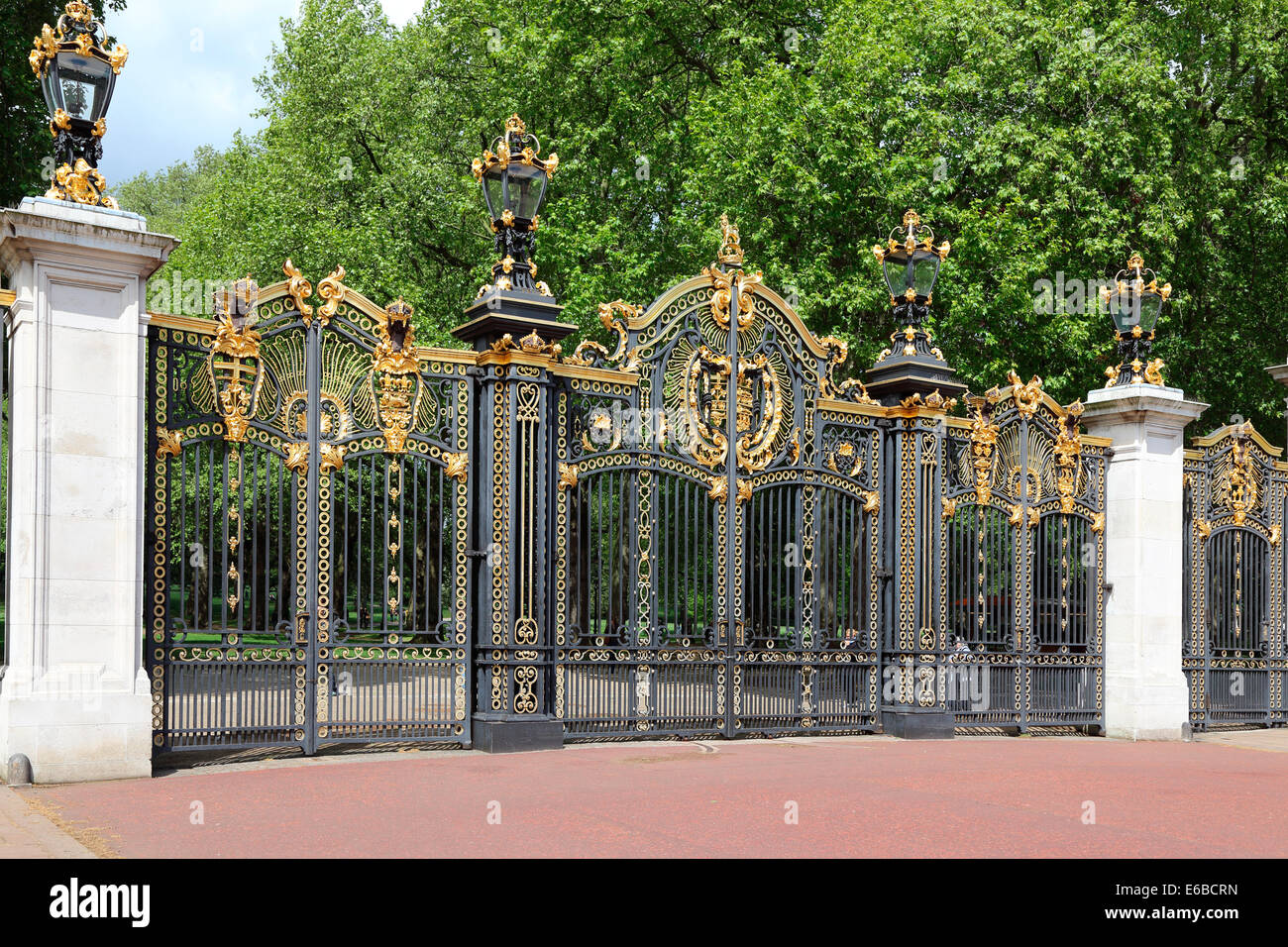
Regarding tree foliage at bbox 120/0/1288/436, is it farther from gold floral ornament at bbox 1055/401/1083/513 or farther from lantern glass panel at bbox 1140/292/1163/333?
gold floral ornament at bbox 1055/401/1083/513

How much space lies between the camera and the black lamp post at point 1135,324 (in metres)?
14.0

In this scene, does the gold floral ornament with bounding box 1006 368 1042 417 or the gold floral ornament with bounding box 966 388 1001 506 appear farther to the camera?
the gold floral ornament with bounding box 1006 368 1042 417

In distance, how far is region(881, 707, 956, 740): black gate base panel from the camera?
40.6 feet

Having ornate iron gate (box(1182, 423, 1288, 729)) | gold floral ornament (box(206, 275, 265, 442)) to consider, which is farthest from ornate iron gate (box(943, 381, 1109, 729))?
gold floral ornament (box(206, 275, 265, 442))

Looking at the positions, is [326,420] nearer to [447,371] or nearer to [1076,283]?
[447,371]

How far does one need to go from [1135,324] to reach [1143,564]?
2491 mm

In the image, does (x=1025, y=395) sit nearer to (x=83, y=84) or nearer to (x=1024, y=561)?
(x=1024, y=561)

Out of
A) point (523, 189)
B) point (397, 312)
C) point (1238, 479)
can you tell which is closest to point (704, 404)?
point (523, 189)

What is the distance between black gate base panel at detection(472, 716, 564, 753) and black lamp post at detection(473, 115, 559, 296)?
3435mm

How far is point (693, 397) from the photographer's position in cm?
1171

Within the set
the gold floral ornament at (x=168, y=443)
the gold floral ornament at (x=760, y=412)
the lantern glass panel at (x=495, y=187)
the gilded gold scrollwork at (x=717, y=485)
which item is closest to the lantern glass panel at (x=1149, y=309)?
the gold floral ornament at (x=760, y=412)

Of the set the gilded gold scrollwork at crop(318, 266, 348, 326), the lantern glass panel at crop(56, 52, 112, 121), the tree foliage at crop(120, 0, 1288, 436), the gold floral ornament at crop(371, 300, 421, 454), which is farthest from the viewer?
the tree foliage at crop(120, 0, 1288, 436)

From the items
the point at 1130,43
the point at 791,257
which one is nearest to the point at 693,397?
the point at 791,257

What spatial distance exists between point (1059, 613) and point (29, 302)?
9.92 m
